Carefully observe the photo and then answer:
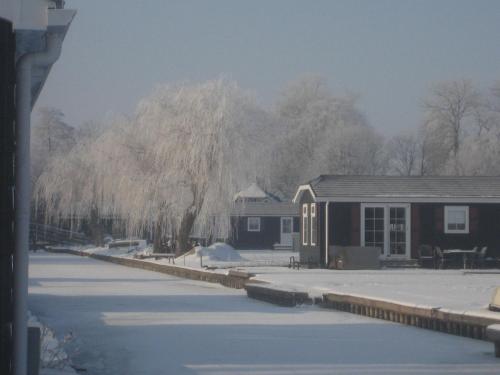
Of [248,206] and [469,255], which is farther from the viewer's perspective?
[248,206]

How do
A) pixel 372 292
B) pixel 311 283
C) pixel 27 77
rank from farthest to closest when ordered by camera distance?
1. pixel 311 283
2. pixel 372 292
3. pixel 27 77

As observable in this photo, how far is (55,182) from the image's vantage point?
53.2m

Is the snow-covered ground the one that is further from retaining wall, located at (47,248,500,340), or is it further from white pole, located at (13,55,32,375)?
white pole, located at (13,55,32,375)

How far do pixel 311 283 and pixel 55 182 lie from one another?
3284 centimetres

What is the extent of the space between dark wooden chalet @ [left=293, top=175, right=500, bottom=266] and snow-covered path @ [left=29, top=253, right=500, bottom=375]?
1108 centimetres

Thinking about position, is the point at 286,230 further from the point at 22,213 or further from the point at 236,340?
the point at 22,213

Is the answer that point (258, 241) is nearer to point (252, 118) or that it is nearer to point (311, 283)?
point (252, 118)

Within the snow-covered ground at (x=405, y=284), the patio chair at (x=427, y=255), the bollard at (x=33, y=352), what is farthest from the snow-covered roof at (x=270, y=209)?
the bollard at (x=33, y=352)

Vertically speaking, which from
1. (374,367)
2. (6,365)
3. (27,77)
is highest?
(27,77)

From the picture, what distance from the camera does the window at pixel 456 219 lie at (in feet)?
104

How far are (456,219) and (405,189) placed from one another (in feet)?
6.49

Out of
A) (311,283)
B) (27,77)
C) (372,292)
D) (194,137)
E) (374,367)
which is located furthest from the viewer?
(194,137)

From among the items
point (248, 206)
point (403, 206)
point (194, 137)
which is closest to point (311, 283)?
point (403, 206)

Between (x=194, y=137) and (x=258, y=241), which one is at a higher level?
(x=194, y=137)
